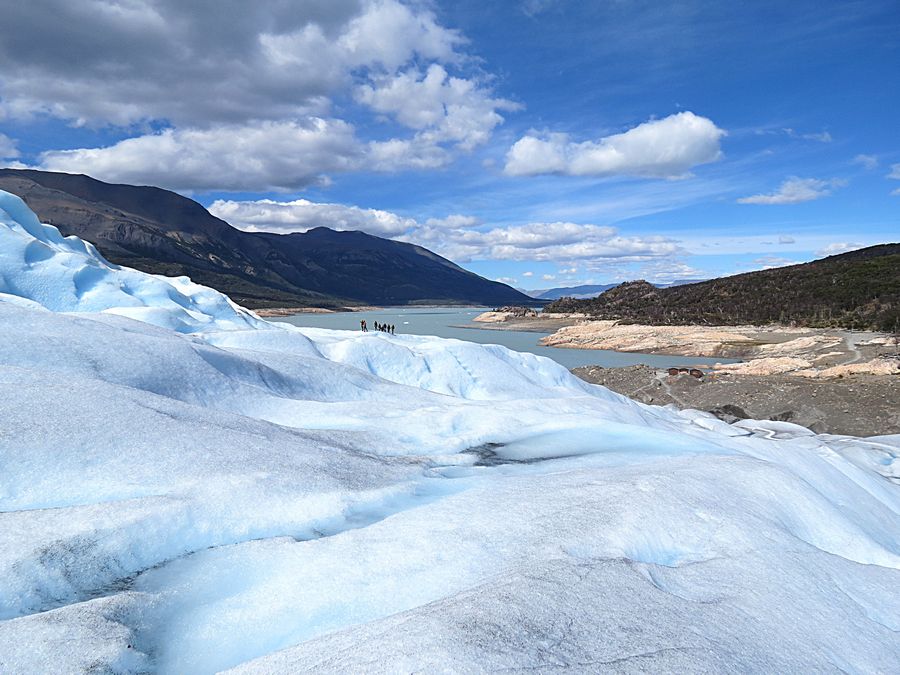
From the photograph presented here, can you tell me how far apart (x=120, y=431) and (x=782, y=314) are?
80.7 meters

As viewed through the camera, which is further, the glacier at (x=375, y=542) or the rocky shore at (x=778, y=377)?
the rocky shore at (x=778, y=377)

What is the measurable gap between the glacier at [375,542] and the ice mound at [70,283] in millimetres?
8649

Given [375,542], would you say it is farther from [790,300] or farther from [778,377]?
[790,300]

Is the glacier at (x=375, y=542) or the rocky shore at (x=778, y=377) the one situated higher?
the glacier at (x=375, y=542)

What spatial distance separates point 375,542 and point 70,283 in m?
17.1

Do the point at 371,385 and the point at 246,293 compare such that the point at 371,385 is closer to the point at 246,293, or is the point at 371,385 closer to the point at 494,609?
the point at 494,609

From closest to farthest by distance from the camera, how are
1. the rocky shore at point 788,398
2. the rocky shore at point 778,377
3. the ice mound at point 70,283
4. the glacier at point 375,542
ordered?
the glacier at point 375,542 < the ice mound at point 70,283 < the rocky shore at point 788,398 < the rocky shore at point 778,377

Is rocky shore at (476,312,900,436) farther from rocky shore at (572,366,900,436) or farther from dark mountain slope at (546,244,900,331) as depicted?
dark mountain slope at (546,244,900,331)

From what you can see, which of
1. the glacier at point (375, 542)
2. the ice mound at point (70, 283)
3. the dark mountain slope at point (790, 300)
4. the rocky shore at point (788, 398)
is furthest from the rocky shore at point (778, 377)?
the ice mound at point (70, 283)

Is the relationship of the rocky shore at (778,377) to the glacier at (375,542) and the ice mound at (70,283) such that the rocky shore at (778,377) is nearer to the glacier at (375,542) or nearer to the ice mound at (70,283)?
the glacier at (375,542)

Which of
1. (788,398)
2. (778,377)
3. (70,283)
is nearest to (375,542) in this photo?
(70,283)

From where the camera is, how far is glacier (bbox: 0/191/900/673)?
3057 mm

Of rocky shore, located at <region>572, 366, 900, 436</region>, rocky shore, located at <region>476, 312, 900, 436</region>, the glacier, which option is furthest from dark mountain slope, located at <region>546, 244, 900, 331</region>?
the glacier

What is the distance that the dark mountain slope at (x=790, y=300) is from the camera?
6550 centimetres
